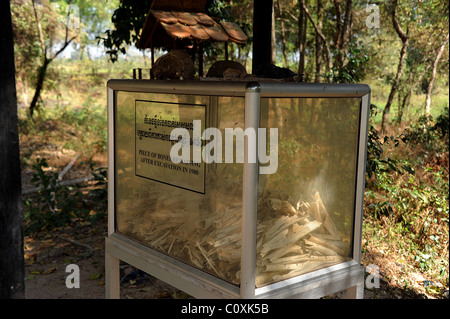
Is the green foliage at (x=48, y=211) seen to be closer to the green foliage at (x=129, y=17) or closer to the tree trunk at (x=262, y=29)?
the green foliage at (x=129, y=17)

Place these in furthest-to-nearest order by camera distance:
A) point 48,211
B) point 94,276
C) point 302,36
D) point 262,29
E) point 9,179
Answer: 1. point 302,36
2. point 48,211
3. point 94,276
4. point 262,29
5. point 9,179

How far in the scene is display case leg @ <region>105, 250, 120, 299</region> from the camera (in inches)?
120

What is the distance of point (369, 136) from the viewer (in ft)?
16.2

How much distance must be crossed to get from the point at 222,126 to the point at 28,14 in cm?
1271

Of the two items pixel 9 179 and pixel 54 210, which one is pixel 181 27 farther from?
pixel 54 210

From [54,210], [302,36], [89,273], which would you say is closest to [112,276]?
[89,273]

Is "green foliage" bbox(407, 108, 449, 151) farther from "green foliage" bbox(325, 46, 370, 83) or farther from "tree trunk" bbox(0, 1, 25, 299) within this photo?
"tree trunk" bbox(0, 1, 25, 299)

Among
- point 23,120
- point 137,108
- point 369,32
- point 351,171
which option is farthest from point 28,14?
point 351,171

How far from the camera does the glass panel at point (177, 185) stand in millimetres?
2258

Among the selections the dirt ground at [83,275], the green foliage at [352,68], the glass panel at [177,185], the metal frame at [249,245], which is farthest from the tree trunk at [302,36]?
the metal frame at [249,245]

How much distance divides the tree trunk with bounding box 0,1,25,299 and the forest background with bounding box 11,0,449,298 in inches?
67.4

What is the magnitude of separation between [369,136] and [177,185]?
2.95m

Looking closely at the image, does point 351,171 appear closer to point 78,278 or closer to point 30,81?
point 78,278

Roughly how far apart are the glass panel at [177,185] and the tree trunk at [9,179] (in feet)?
2.07
